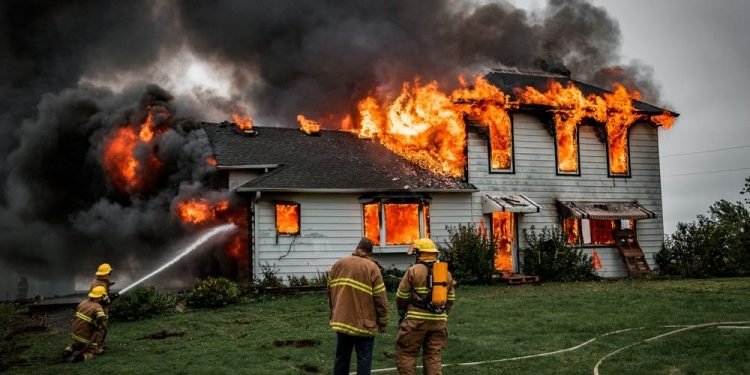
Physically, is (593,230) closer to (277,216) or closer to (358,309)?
(277,216)

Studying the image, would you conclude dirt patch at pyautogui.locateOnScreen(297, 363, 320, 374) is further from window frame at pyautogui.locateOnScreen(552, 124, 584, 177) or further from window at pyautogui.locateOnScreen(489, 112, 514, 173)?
window frame at pyautogui.locateOnScreen(552, 124, 584, 177)

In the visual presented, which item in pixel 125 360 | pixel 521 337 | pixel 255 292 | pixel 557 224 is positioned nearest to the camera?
pixel 125 360

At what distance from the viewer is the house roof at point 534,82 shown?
2309 centimetres

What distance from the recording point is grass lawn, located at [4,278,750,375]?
8.89m

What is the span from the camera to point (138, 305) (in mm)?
14430

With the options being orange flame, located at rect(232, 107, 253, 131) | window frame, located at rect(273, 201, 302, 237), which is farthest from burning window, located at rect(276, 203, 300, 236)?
orange flame, located at rect(232, 107, 253, 131)

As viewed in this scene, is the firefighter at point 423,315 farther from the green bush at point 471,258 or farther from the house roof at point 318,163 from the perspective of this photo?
the green bush at point 471,258

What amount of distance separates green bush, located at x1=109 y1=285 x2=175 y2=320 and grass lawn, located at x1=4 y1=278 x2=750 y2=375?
443mm

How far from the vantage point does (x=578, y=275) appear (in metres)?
20.6

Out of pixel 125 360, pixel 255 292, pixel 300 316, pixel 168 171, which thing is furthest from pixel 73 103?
pixel 125 360

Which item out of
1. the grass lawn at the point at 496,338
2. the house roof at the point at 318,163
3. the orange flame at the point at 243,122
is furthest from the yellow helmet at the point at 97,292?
the orange flame at the point at 243,122

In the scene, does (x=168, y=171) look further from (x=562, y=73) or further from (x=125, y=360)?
(x=562, y=73)

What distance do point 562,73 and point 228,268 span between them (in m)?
14.8

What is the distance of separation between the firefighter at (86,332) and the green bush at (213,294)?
4958mm
